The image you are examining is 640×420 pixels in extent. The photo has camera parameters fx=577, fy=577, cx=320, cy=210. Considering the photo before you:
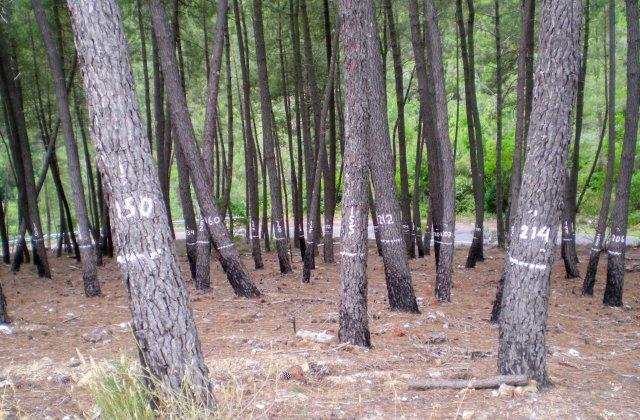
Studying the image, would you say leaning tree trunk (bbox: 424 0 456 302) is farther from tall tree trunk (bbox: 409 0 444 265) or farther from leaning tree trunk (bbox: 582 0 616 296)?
leaning tree trunk (bbox: 582 0 616 296)

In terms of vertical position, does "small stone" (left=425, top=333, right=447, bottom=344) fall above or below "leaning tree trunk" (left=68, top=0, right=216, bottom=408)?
below

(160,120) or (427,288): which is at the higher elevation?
(160,120)

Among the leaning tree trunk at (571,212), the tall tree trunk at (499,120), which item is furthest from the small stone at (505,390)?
the tall tree trunk at (499,120)

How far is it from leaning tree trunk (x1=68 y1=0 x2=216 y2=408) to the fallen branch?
1.61 meters

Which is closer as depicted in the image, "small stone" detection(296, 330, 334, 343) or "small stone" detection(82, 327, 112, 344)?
"small stone" detection(296, 330, 334, 343)

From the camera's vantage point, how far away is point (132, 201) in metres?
3.10

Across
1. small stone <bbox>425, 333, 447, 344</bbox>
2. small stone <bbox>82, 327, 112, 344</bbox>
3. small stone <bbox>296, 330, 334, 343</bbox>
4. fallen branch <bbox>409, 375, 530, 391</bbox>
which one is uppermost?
small stone <bbox>82, 327, 112, 344</bbox>

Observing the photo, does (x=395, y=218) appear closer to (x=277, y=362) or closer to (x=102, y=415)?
(x=277, y=362)

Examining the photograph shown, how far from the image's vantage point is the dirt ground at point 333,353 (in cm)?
367

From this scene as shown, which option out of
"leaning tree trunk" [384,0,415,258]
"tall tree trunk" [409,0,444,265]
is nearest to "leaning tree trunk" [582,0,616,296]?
"tall tree trunk" [409,0,444,265]

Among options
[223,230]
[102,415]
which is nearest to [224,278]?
[223,230]

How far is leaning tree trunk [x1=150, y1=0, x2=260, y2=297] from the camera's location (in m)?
7.53

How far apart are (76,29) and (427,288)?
23.4 feet

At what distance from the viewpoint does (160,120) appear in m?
10.3
